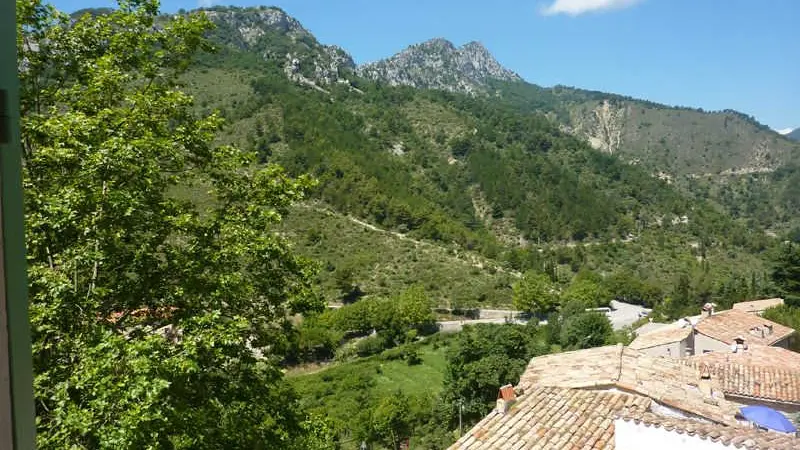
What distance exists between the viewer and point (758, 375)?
1738 centimetres

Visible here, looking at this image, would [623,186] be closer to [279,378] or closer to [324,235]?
[324,235]

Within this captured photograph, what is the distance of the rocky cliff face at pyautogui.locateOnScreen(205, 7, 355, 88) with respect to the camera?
118 metres

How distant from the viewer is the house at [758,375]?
16.1m

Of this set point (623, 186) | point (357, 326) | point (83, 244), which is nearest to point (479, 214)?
point (623, 186)

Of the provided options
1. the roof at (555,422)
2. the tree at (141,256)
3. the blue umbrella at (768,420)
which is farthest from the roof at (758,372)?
the tree at (141,256)

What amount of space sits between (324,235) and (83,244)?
54.6m

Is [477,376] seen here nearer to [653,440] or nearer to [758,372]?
[758,372]

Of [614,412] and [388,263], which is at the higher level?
[614,412]

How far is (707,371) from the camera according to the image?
17656 mm

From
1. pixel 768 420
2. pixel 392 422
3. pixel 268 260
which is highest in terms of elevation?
pixel 268 260

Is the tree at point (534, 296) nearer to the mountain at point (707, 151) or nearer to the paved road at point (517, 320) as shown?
the paved road at point (517, 320)

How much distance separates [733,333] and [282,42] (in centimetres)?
12792

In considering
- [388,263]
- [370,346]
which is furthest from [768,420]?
[388,263]

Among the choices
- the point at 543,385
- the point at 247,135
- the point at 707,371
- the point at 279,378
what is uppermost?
the point at 247,135
